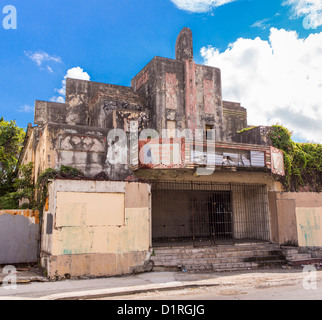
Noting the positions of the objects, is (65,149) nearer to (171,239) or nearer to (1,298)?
(1,298)

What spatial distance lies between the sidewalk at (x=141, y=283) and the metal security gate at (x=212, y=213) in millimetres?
4258

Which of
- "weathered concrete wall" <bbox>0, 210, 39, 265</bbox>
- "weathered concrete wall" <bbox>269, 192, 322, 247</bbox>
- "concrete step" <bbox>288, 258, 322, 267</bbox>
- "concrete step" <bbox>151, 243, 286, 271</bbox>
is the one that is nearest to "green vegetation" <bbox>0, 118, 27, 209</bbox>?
"weathered concrete wall" <bbox>0, 210, 39, 265</bbox>

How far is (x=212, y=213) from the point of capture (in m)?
14.8

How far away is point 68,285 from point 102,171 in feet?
14.8

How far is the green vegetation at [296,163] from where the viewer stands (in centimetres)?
1402

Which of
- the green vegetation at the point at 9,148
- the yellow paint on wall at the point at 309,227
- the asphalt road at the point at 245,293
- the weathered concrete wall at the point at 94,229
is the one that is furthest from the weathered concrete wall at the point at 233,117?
the green vegetation at the point at 9,148

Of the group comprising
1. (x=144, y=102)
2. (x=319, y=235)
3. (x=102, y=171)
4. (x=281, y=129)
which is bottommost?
(x=319, y=235)

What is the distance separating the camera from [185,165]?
11648 millimetres

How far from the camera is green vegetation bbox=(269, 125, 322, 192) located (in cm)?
1402

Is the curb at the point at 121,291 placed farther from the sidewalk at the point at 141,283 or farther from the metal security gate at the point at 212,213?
the metal security gate at the point at 212,213

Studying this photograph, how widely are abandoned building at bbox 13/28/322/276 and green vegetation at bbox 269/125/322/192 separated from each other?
58 centimetres

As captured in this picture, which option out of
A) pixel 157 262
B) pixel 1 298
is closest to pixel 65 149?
pixel 157 262

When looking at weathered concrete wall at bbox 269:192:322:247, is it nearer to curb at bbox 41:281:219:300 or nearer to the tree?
curb at bbox 41:281:219:300

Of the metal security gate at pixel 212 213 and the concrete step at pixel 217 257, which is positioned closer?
the concrete step at pixel 217 257
